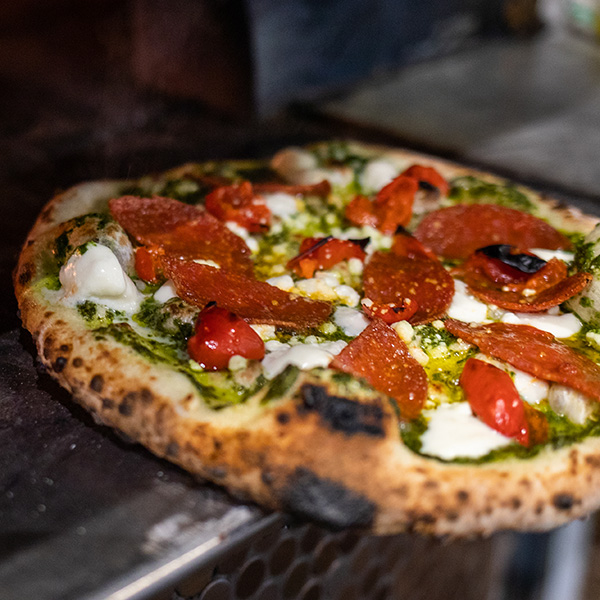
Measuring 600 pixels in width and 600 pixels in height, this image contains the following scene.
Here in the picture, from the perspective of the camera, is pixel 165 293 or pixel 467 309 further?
pixel 467 309

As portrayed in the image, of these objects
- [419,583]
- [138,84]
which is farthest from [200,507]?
[138,84]

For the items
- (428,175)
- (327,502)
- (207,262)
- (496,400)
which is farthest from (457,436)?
(428,175)

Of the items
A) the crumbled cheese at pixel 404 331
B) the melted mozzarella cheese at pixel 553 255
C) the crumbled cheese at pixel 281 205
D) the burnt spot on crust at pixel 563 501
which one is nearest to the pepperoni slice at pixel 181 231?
the crumbled cheese at pixel 281 205

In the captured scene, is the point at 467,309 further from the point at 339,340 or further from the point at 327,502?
the point at 327,502

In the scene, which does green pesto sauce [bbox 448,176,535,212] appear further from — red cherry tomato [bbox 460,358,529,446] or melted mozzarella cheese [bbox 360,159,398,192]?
red cherry tomato [bbox 460,358,529,446]

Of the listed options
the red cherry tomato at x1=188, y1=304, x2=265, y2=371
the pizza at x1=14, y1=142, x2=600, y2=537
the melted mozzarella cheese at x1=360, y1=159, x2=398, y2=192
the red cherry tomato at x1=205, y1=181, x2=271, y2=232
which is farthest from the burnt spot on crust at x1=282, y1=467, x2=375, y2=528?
the melted mozzarella cheese at x1=360, y1=159, x2=398, y2=192

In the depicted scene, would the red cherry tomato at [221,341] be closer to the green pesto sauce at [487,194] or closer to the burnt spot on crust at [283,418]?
the burnt spot on crust at [283,418]
